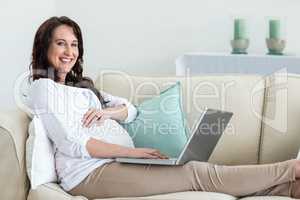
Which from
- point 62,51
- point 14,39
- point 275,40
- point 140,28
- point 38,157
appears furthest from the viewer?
point 140,28

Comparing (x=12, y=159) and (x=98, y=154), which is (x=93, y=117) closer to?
(x=98, y=154)

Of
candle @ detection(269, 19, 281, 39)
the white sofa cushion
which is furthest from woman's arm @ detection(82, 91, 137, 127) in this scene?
candle @ detection(269, 19, 281, 39)

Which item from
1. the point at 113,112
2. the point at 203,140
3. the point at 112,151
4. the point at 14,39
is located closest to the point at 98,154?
the point at 112,151

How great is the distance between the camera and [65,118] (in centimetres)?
203

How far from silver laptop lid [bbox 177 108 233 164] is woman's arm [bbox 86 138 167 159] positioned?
0.42 ft

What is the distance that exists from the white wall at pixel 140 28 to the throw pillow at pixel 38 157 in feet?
4.78

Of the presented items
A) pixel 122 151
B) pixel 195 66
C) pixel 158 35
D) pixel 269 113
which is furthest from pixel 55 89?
pixel 158 35

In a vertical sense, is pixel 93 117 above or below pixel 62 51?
below

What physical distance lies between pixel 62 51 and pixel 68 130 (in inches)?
16.3

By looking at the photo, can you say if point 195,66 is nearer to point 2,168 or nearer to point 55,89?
point 55,89

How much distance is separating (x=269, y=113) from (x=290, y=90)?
136 mm

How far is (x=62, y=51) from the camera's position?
2252mm

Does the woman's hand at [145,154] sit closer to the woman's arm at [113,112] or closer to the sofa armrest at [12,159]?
the woman's arm at [113,112]

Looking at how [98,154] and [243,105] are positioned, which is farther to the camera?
[243,105]
